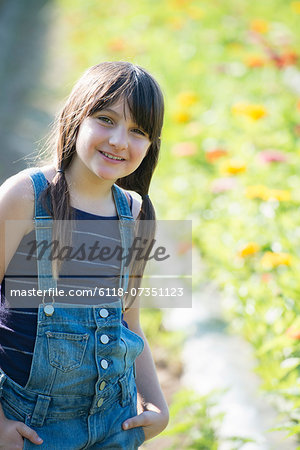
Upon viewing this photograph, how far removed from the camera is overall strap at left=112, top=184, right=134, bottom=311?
1.62 metres

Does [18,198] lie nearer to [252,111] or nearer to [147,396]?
[147,396]

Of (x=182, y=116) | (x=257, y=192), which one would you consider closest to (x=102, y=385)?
(x=257, y=192)

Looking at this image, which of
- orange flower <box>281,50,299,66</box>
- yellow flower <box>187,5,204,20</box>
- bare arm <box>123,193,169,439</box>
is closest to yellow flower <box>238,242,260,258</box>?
bare arm <box>123,193,169,439</box>

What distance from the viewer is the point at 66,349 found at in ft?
4.76

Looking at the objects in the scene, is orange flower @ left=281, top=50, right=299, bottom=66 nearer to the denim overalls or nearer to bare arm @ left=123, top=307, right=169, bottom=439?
bare arm @ left=123, top=307, right=169, bottom=439

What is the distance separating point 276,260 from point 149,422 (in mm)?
1337

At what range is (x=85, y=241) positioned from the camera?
1.54m

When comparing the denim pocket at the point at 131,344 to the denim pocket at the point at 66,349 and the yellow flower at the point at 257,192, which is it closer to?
the denim pocket at the point at 66,349

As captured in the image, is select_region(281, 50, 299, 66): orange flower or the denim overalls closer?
the denim overalls

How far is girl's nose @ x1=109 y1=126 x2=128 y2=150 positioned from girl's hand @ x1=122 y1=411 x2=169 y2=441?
679 millimetres

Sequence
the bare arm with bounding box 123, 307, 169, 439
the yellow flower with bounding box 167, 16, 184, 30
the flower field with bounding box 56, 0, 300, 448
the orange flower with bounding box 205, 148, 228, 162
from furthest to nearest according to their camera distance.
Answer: the yellow flower with bounding box 167, 16, 184, 30
the orange flower with bounding box 205, 148, 228, 162
the flower field with bounding box 56, 0, 300, 448
the bare arm with bounding box 123, 307, 169, 439

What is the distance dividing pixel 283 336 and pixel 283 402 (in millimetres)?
243

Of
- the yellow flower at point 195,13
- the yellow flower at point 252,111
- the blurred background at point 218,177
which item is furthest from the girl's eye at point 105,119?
the yellow flower at point 195,13

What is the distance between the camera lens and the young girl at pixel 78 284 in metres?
1.45
